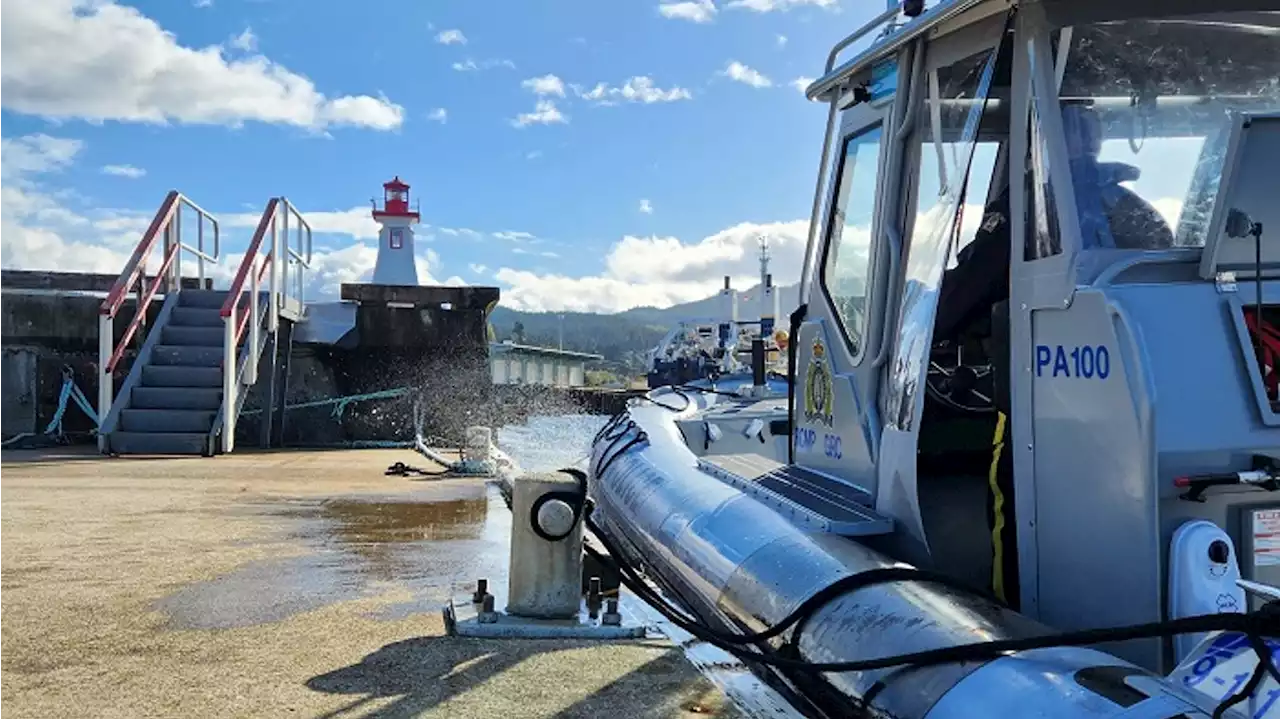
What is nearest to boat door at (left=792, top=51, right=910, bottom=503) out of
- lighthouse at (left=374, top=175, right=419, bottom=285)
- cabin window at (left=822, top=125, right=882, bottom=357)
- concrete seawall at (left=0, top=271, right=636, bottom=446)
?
cabin window at (left=822, top=125, right=882, bottom=357)

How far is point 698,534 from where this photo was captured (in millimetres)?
4102

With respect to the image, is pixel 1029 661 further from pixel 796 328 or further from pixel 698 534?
pixel 796 328

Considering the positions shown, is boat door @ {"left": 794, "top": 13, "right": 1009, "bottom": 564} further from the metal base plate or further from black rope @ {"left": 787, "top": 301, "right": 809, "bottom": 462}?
the metal base plate

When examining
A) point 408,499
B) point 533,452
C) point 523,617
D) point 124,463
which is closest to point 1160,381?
point 523,617

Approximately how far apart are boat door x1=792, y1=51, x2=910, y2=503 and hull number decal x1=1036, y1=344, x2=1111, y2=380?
901 mm

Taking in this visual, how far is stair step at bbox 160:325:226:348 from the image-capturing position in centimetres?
1138

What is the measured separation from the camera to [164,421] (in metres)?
10.3

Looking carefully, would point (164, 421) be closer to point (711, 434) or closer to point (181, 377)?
point (181, 377)

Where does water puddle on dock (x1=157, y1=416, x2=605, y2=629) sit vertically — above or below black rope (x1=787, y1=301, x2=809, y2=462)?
below

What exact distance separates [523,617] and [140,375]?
26.8 feet

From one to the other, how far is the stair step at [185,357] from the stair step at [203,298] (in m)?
0.87

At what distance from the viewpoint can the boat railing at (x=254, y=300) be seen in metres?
10.3

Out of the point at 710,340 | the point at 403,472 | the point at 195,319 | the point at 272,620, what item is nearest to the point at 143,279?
the point at 195,319

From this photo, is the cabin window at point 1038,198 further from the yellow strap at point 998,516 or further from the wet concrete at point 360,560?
the wet concrete at point 360,560
